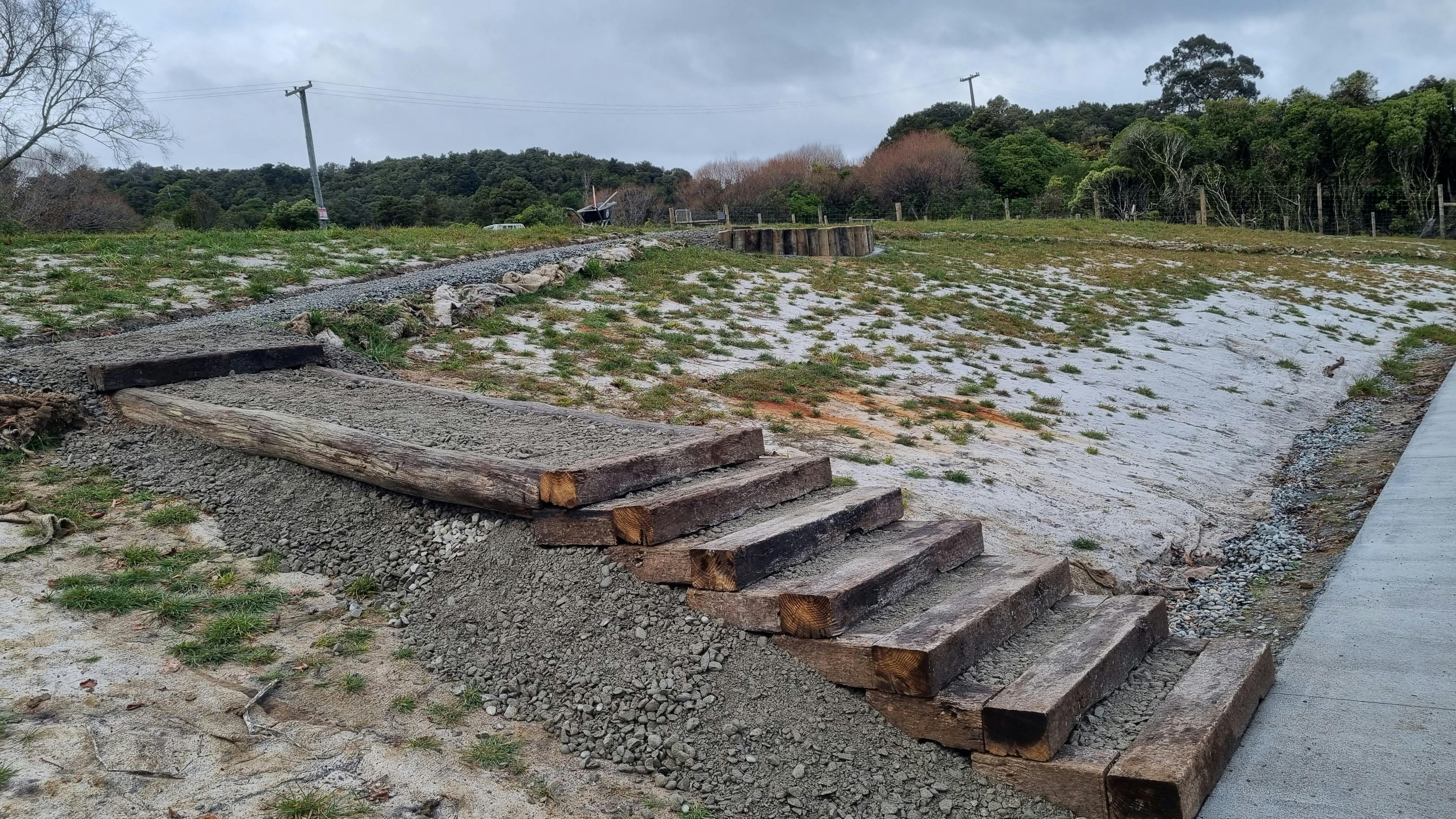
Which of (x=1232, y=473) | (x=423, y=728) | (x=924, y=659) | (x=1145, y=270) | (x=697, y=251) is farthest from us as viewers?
(x=1145, y=270)

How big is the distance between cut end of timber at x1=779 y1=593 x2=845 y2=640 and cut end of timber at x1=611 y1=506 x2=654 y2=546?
24.3 inches

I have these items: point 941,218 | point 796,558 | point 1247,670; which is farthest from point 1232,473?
point 941,218

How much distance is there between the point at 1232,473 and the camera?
7832 mm

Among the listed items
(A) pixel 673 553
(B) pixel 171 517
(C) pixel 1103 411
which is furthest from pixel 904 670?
(C) pixel 1103 411

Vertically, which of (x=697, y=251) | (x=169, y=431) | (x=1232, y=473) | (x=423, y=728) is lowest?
(x=1232, y=473)

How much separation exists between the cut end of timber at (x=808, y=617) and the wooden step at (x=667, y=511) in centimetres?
62

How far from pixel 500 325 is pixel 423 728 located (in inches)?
252

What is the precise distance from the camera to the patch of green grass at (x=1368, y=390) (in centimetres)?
1130

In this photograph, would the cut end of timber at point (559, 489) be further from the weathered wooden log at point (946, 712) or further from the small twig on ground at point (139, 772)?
the small twig on ground at point (139, 772)

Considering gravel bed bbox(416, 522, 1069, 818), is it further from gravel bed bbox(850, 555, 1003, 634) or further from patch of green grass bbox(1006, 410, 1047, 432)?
patch of green grass bbox(1006, 410, 1047, 432)

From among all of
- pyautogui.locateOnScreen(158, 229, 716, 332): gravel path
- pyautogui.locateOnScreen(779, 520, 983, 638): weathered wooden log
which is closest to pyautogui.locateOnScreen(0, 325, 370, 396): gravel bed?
pyautogui.locateOnScreen(158, 229, 716, 332): gravel path

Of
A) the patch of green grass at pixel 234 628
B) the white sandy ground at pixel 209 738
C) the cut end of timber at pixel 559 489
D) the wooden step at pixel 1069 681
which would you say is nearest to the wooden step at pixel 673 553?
the cut end of timber at pixel 559 489

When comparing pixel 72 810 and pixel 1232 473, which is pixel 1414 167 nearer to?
pixel 1232 473

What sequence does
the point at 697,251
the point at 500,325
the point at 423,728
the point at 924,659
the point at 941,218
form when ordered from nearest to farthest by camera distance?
the point at 924,659
the point at 423,728
the point at 500,325
the point at 697,251
the point at 941,218
